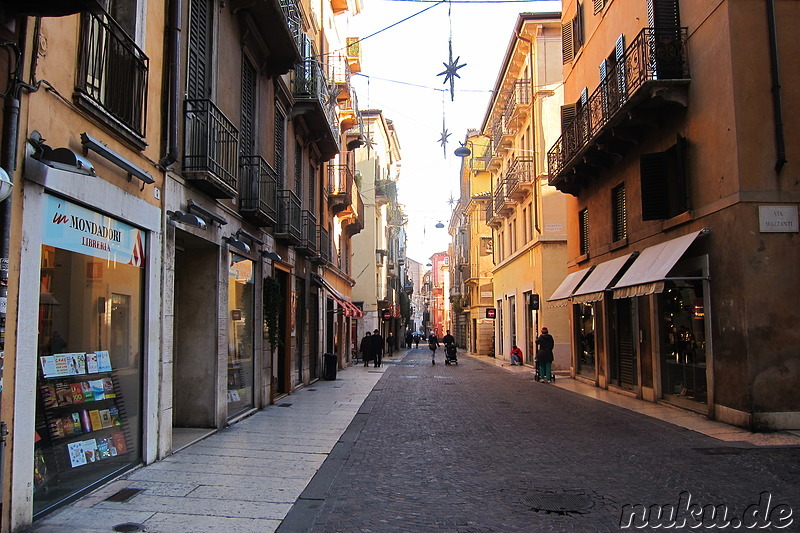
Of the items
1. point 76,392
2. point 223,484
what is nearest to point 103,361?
point 76,392

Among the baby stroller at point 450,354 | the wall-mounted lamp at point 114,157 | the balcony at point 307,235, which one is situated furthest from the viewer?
the baby stroller at point 450,354

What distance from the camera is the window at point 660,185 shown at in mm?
13266

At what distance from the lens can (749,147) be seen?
1071cm

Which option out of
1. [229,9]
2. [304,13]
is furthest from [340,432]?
[304,13]

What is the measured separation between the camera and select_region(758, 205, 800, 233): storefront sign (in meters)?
10.6

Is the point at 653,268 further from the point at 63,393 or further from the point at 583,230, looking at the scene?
the point at 63,393

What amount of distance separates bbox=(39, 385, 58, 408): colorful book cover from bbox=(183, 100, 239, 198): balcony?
396 cm

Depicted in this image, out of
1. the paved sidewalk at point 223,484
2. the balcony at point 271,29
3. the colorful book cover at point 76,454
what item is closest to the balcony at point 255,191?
the balcony at point 271,29

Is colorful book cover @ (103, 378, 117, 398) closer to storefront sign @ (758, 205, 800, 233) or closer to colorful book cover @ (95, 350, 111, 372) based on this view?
colorful book cover @ (95, 350, 111, 372)

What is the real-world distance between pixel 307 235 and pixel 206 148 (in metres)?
9.02

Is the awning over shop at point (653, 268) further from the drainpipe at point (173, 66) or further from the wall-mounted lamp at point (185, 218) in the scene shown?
the drainpipe at point (173, 66)

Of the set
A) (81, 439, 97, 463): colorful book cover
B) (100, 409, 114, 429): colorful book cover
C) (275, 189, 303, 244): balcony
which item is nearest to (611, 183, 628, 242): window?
(275, 189, 303, 244): balcony

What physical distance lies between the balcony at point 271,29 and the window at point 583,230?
35.1 ft

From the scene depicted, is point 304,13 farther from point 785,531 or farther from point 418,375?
point 785,531
